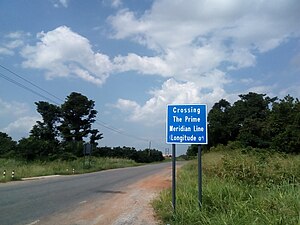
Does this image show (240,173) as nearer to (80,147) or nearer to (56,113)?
(80,147)

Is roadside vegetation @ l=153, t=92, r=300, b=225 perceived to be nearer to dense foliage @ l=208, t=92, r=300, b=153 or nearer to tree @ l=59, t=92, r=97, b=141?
dense foliage @ l=208, t=92, r=300, b=153

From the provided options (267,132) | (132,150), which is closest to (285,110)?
(267,132)

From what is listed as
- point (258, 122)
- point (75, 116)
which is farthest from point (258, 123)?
point (75, 116)

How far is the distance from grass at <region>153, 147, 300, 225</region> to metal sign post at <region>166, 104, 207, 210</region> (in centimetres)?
101

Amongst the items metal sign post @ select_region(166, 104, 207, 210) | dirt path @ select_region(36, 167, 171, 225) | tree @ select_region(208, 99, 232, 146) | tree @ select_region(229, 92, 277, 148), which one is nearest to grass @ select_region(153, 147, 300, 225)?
dirt path @ select_region(36, 167, 171, 225)

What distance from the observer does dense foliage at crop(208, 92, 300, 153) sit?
160 ft

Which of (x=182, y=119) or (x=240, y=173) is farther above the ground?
(x=182, y=119)

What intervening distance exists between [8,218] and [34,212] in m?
1.32

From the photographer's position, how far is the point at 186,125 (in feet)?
32.9

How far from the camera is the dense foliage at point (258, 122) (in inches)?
1915

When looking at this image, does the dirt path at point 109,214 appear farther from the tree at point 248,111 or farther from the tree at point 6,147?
the tree at point 248,111

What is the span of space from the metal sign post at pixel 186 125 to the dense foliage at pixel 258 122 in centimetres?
3870

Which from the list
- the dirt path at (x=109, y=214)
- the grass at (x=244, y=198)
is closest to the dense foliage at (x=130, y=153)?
the dirt path at (x=109, y=214)

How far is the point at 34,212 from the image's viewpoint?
1199 cm
